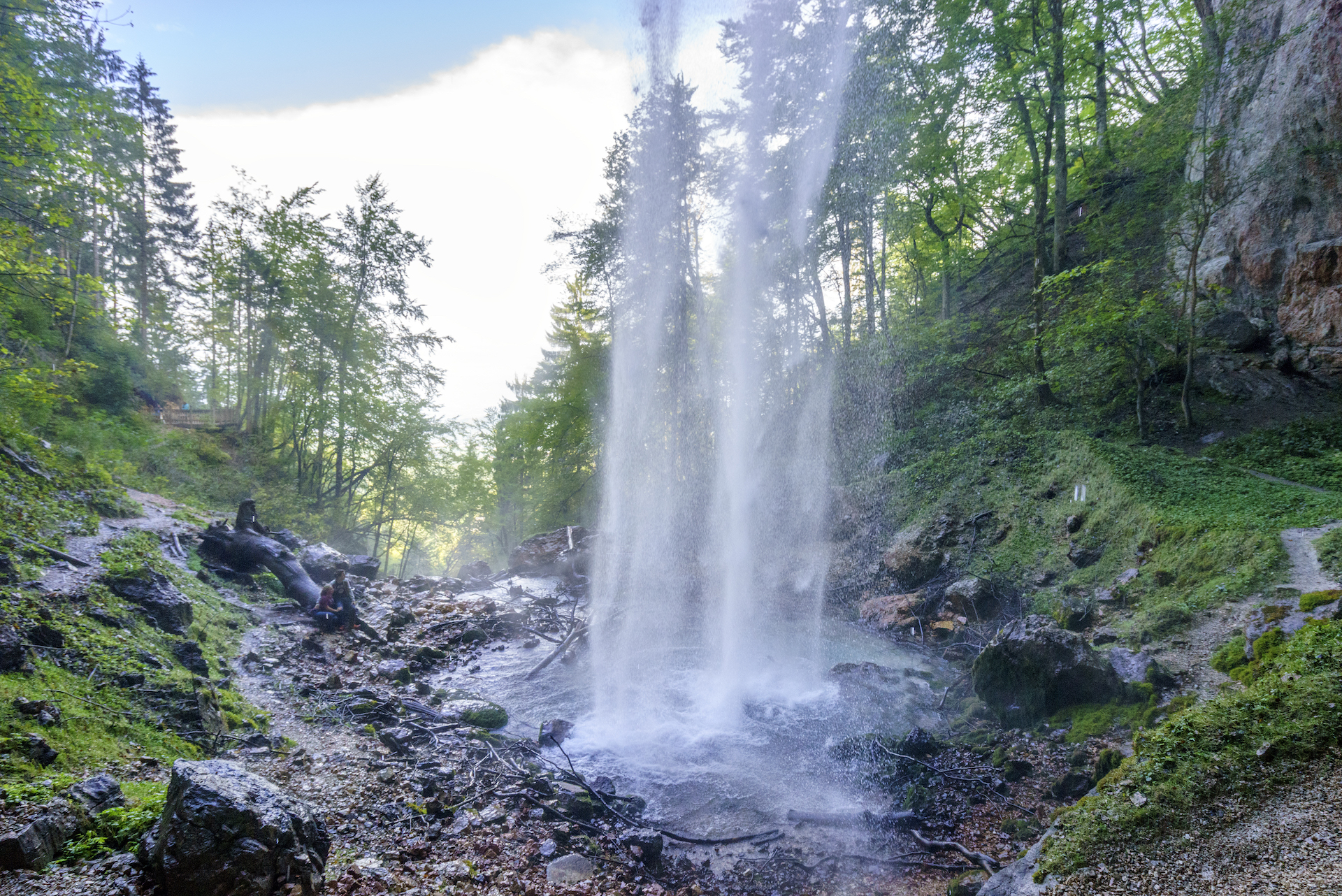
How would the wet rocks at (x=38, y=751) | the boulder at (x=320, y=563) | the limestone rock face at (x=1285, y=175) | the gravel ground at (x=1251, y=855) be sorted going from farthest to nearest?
the boulder at (x=320, y=563), the limestone rock face at (x=1285, y=175), the wet rocks at (x=38, y=751), the gravel ground at (x=1251, y=855)

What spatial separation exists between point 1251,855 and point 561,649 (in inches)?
393

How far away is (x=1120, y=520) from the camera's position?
29.6 ft

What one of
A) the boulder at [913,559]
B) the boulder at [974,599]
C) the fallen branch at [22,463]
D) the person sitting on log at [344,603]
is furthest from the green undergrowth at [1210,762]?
the fallen branch at [22,463]

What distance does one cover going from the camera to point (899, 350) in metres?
16.8

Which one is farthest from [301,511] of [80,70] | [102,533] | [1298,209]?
[1298,209]

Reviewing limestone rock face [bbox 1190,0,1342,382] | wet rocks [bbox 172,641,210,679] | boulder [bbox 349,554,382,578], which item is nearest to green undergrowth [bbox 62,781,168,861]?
wet rocks [bbox 172,641,210,679]

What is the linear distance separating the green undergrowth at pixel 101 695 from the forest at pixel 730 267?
5.37 m

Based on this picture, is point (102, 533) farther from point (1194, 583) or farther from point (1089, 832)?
point (1194, 583)

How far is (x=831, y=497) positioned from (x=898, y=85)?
12.0m

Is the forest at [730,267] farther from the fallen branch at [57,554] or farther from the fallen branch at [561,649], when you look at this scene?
the fallen branch at [561,649]

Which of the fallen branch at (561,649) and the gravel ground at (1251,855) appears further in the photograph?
the fallen branch at (561,649)

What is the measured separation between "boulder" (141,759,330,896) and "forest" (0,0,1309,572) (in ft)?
31.3

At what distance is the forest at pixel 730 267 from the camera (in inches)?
414

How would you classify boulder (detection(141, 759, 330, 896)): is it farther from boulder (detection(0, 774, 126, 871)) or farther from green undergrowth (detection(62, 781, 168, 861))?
boulder (detection(0, 774, 126, 871))
